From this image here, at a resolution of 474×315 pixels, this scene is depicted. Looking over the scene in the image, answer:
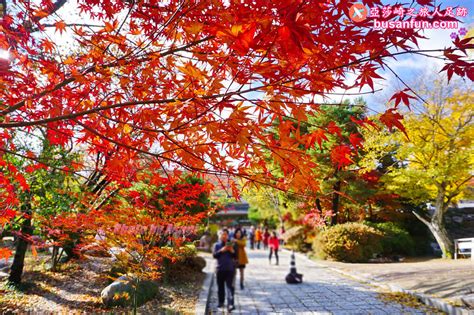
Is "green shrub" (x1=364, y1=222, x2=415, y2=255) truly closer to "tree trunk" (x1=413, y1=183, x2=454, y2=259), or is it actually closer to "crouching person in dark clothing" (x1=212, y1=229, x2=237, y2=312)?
"tree trunk" (x1=413, y1=183, x2=454, y2=259)

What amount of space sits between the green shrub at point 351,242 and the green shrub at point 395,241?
1367 mm

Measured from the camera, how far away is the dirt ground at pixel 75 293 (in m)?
6.82

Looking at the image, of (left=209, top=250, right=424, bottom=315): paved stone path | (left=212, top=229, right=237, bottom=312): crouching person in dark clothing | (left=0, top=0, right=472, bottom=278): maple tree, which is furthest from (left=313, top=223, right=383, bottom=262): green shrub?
(left=0, top=0, right=472, bottom=278): maple tree

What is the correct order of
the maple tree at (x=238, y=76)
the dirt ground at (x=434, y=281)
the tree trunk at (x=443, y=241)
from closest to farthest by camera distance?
1. the maple tree at (x=238, y=76)
2. the dirt ground at (x=434, y=281)
3. the tree trunk at (x=443, y=241)

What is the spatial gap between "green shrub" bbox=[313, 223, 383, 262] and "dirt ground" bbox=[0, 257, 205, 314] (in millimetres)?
7604

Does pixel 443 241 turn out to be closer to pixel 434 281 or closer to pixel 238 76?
pixel 434 281

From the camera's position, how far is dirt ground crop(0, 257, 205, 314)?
6816 millimetres

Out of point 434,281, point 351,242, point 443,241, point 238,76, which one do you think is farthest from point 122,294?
point 443,241

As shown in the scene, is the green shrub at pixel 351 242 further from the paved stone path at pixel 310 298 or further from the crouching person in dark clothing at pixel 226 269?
the crouching person in dark clothing at pixel 226 269

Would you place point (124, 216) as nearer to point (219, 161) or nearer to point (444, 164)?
point (219, 161)

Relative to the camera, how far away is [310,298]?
7945mm

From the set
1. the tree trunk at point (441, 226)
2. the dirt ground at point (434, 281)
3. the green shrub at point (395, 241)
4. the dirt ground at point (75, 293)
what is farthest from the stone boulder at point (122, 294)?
the tree trunk at point (441, 226)

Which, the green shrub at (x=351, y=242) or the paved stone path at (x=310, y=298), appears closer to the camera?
the paved stone path at (x=310, y=298)

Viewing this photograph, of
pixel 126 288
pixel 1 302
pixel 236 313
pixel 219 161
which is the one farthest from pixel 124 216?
pixel 219 161
